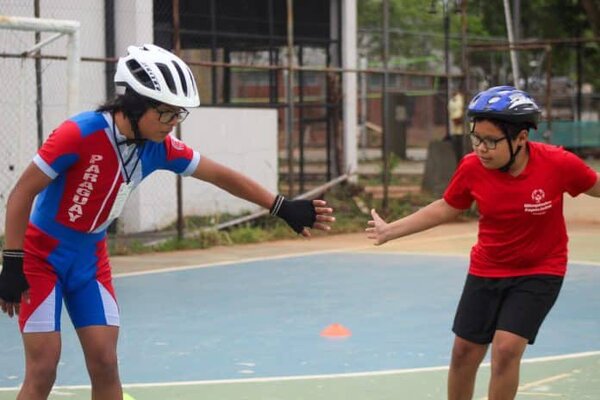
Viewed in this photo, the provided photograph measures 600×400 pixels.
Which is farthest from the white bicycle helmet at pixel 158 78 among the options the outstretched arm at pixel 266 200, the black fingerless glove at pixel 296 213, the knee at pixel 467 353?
the knee at pixel 467 353

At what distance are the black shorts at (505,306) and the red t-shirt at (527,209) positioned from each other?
0.18ft

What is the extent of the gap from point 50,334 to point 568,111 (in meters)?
31.9

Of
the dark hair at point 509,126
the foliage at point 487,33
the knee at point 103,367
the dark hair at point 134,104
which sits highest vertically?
the foliage at point 487,33

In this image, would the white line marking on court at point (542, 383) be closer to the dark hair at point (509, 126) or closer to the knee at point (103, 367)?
the dark hair at point (509, 126)

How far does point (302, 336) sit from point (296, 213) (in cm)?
380

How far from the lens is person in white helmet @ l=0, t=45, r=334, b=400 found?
18.3 ft

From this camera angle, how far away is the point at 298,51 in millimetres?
22516

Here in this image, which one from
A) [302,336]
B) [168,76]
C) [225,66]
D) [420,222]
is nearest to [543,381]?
[420,222]

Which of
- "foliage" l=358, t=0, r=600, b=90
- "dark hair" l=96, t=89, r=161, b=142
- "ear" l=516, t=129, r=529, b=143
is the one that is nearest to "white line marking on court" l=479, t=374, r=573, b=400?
"ear" l=516, t=129, r=529, b=143

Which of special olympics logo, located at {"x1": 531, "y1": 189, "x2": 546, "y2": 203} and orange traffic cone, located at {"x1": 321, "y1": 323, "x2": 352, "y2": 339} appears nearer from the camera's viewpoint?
special olympics logo, located at {"x1": 531, "y1": 189, "x2": 546, "y2": 203}

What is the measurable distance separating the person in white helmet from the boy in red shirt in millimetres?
1519

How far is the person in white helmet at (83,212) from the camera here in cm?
559

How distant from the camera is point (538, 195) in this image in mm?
6242

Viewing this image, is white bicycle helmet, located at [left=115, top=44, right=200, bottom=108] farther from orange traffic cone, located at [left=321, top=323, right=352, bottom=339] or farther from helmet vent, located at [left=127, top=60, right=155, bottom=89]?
orange traffic cone, located at [left=321, top=323, right=352, bottom=339]
